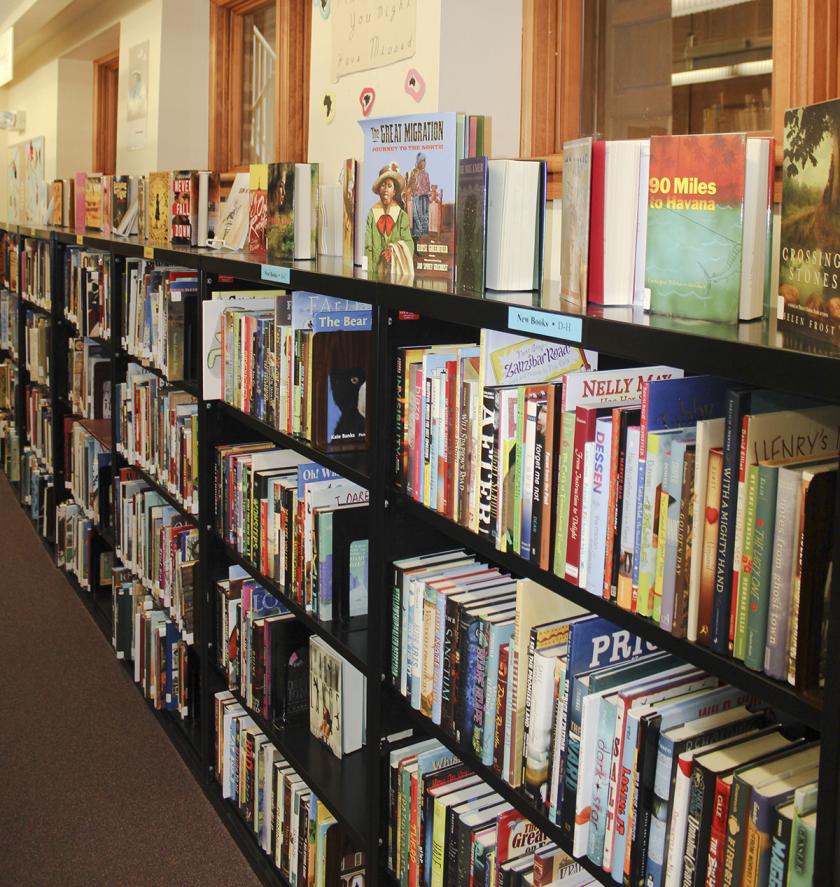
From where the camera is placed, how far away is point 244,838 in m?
2.62

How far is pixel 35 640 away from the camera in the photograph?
3.92 meters

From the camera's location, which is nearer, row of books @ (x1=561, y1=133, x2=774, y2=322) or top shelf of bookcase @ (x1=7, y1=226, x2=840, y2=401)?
top shelf of bookcase @ (x1=7, y1=226, x2=840, y2=401)

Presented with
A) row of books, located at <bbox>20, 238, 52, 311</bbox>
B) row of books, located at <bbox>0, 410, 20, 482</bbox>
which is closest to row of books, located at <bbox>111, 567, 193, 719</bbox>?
row of books, located at <bbox>20, 238, 52, 311</bbox>

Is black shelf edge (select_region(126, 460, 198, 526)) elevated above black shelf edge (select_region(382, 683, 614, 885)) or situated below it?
above

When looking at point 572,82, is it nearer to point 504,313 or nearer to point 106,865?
point 504,313

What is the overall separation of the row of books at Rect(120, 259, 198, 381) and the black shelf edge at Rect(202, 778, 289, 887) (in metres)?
1.19

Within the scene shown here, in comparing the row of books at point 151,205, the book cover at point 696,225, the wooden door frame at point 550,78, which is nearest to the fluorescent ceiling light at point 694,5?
the wooden door frame at point 550,78

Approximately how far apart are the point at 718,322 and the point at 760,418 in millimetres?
233

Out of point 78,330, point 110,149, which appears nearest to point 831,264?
point 78,330

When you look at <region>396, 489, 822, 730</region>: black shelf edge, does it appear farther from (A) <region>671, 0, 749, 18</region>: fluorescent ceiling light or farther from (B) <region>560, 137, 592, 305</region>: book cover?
(A) <region>671, 0, 749, 18</region>: fluorescent ceiling light

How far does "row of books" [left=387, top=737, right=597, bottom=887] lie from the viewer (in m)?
1.57

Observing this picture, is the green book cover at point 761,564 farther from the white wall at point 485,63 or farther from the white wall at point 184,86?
the white wall at point 184,86

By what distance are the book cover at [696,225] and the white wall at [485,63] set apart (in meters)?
1.18

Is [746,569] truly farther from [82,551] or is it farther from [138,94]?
Answer: [138,94]
